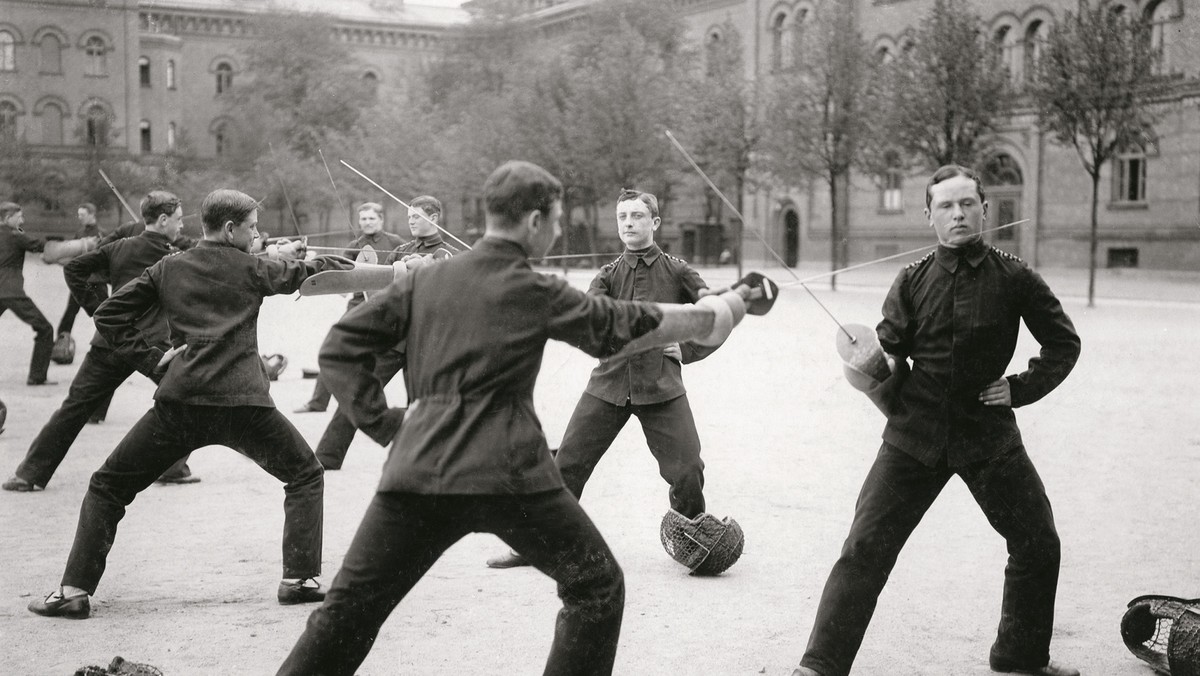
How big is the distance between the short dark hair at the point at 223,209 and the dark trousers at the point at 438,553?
2.51 meters

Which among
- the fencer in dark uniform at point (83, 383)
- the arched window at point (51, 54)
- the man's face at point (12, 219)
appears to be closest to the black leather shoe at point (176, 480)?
the fencer in dark uniform at point (83, 383)

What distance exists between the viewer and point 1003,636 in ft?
16.6

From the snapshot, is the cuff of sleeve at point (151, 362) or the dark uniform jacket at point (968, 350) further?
the cuff of sleeve at point (151, 362)

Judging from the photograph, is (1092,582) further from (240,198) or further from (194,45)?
(194,45)

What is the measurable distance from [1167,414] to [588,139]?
93.7 ft

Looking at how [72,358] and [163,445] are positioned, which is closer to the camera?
[163,445]

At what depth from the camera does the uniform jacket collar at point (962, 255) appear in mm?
4932

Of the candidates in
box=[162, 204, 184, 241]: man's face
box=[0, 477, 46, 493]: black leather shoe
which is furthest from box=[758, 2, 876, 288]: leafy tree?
box=[0, 477, 46, 493]: black leather shoe

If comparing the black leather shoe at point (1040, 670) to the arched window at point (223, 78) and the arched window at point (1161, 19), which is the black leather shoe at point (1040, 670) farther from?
the arched window at point (223, 78)

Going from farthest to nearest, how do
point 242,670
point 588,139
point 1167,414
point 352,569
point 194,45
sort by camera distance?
point 194,45
point 588,139
point 1167,414
point 242,670
point 352,569

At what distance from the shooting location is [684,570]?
6828 millimetres

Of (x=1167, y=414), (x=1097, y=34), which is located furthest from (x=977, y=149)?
(x=1167, y=414)

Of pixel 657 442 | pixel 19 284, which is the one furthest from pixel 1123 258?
pixel 657 442

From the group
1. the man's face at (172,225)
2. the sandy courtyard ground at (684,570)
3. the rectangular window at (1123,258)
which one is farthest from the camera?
the rectangular window at (1123,258)
